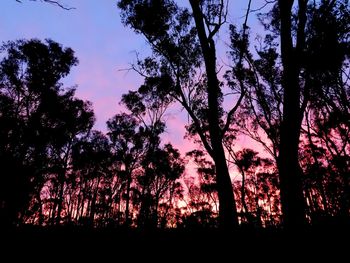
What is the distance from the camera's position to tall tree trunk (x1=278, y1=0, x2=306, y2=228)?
5.07 m

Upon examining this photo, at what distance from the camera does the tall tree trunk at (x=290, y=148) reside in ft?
16.6

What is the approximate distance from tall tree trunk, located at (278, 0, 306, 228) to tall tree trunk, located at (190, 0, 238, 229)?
3358 mm

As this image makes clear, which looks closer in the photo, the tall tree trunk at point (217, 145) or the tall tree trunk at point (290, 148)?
the tall tree trunk at point (290, 148)

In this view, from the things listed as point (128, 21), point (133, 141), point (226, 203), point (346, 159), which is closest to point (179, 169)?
point (133, 141)

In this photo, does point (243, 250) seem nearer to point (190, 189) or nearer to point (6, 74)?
point (6, 74)

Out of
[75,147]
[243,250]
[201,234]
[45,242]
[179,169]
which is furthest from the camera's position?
[179,169]

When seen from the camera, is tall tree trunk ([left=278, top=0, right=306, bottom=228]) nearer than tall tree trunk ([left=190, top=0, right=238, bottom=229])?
Yes

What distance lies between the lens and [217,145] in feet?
30.4

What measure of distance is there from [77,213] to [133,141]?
11667 millimetres

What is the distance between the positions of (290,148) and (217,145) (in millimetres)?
3980

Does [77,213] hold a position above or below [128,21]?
below

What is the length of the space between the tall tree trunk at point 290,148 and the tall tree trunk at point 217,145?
3358 mm

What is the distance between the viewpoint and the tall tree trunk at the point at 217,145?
8570 mm

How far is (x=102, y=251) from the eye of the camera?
564cm
